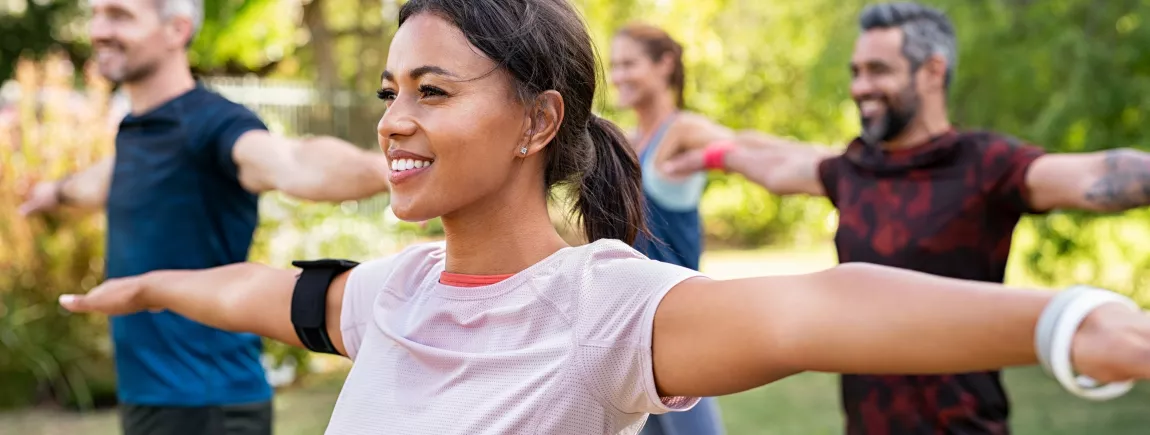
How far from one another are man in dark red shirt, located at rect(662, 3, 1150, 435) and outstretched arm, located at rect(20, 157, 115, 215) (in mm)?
2760

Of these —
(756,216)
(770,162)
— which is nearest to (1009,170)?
(770,162)

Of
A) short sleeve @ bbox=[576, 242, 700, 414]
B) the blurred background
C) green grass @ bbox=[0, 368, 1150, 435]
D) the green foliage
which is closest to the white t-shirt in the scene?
short sleeve @ bbox=[576, 242, 700, 414]

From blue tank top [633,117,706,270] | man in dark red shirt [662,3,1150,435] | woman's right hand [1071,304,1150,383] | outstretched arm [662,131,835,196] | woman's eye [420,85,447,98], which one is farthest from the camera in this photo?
blue tank top [633,117,706,270]

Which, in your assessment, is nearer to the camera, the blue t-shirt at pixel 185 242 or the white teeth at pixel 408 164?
the white teeth at pixel 408 164

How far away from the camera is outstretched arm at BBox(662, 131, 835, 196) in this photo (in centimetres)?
478

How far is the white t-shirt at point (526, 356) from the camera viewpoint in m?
1.80

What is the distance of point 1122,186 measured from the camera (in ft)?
11.9

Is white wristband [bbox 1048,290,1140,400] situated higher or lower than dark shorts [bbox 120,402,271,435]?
higher

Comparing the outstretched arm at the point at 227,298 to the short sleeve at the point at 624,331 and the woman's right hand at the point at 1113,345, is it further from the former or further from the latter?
the woman's right hand at the point at 1113,345

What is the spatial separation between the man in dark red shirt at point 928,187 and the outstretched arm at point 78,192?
2760mm

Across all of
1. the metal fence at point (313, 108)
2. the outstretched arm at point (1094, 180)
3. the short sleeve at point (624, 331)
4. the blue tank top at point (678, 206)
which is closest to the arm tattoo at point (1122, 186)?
the outstretched arm at point (1094, 180)

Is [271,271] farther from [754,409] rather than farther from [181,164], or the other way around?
[754,409]

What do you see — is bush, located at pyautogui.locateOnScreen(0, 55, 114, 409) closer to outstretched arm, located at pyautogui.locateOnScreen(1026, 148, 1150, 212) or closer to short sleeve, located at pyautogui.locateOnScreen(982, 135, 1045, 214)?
short sleeve, located at pyautogui.locateOnScreen(982, 135, 1045, 214)

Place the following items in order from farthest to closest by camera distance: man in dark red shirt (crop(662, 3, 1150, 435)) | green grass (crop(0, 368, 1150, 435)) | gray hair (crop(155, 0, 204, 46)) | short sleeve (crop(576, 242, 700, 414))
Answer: green grass (crop(0, 368, 1150, 435)) < gray hair (crop(155, 0, 204, 46)) < man in dark red shirt (crop(662, 3, 1150, 435)) < short sleeve (crop(576, 242, 700, 414))
